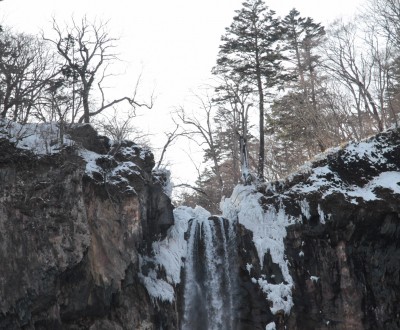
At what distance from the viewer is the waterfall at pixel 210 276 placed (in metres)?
14.6

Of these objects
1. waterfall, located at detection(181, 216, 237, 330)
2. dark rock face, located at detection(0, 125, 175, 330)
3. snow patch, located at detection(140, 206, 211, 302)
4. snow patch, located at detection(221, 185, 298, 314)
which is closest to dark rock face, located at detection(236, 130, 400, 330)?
snow patch, located at detection(221, 185, 298, 314)

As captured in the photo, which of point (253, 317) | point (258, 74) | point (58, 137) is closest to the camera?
point (58, 137)

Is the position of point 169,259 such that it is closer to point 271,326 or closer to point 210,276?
point 210,276

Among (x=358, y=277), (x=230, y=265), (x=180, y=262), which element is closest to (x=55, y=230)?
(x=180, y=262)

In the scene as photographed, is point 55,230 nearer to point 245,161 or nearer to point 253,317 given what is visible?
point 253,317

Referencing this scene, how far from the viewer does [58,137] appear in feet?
44.6

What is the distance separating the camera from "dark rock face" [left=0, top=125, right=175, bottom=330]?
36.1ft

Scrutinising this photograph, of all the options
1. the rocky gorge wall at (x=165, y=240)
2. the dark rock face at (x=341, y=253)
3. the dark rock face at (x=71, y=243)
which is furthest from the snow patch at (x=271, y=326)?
the dark rock face at (x=71, y=243)

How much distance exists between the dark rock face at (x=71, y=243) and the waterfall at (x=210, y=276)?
4.00ft

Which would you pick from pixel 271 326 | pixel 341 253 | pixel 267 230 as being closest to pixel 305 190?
pixel 267 230

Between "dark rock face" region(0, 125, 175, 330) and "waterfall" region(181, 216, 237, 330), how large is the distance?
122cm

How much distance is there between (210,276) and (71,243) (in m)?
5.48

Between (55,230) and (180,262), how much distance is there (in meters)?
5.11

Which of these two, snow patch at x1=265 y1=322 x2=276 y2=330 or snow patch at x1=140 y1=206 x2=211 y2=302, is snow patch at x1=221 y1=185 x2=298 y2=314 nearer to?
snow patch at x1=265 y1=322 x2=276 y2=330
